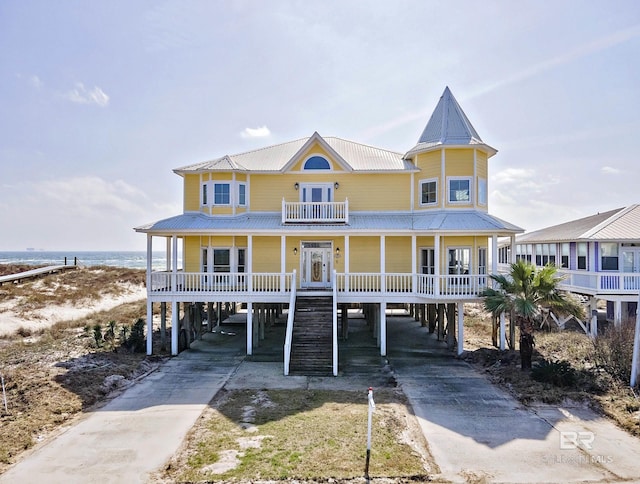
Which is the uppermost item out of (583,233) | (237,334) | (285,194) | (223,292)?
(285,194)

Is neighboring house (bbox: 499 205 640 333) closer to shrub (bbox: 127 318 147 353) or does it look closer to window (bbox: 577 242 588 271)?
window (bbox: 577 242 588 271)

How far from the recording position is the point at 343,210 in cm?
1941

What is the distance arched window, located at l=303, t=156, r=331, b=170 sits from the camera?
20.1 metres

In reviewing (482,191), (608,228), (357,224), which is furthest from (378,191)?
(608,228)

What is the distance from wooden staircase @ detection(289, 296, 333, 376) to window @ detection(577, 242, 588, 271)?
13.6 m

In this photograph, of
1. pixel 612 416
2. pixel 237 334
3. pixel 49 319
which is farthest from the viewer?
pixel 49 319

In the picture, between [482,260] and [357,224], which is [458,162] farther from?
[357,224]

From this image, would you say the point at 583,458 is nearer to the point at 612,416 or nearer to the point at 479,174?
the point at 612,416

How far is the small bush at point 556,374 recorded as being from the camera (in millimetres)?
12648

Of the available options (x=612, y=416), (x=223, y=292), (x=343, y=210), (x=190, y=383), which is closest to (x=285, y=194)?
(x=343, y=210)

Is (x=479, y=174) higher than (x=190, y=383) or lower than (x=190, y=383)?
higher

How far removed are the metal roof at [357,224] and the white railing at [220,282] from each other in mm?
1953

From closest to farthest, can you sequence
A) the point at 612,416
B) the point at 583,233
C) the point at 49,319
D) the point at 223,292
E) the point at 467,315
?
1. the point at 612,416
2. the point at 223,292
3. the point at 583,233
4. the point at 49,319
5. the point at 467,315

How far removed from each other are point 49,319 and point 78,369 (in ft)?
46.4
